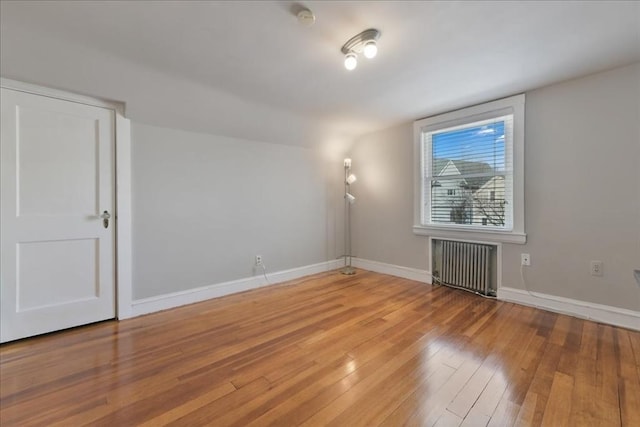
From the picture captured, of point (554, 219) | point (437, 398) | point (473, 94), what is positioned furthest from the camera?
point (473, 94)

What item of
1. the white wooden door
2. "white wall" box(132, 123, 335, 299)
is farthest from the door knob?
"white wall" box(132, 123, 335, 299)

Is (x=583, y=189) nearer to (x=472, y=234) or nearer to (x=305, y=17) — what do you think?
(x=472, y=234)

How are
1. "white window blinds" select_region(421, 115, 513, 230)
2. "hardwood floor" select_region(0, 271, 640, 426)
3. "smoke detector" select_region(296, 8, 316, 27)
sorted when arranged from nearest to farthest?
1. "hardwood floor" select_region(0, 271, 640, 426)
2. "smoke detector" select_region(296, 8, 316, 27)
3. "white window blinds" select_region(421, 115, 513, 230)

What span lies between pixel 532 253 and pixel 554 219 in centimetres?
39

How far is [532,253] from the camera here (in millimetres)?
2705

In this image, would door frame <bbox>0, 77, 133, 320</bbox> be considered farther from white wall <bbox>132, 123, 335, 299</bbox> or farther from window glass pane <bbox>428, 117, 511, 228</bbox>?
window glass pane <bbox>428, 117, 511, 228</bbox>

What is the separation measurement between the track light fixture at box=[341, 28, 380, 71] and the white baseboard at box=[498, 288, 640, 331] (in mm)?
2777

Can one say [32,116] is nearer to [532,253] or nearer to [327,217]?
[327,217]

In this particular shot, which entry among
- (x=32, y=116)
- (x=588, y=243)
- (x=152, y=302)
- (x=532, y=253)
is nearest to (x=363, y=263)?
(x=532, y=253)

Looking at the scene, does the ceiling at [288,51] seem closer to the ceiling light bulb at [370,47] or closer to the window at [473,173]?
the ceiling light bulb at [370,47]

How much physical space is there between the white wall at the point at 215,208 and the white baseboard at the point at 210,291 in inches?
2.4

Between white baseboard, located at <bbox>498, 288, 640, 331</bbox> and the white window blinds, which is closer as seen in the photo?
white baseboard, located at <bbox>498, 288, 640, 331</bbox>

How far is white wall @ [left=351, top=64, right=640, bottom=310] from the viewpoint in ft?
7.27


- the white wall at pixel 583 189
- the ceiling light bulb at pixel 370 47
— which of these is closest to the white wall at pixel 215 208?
the ceiling light bulb at pixel 370 47
